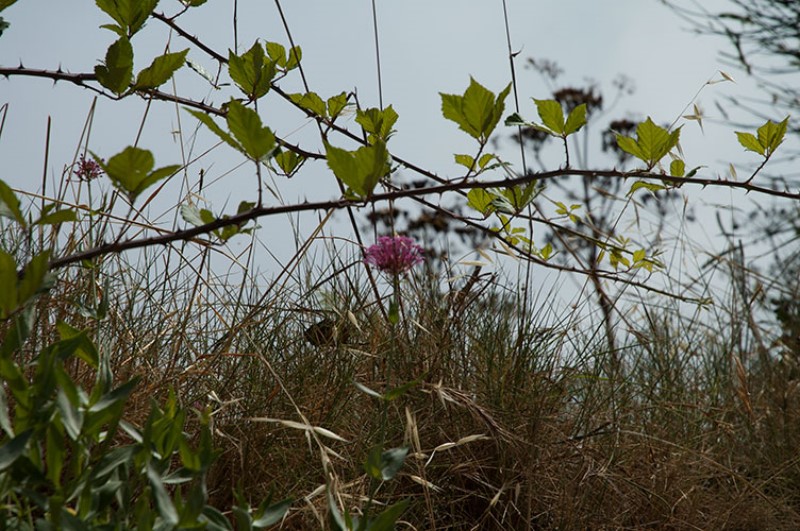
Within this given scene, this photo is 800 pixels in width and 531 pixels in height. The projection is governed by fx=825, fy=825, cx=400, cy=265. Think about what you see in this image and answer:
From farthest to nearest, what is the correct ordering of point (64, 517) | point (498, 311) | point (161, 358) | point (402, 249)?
point (498, 311)
point (161, 358)
point (402, 249)
point (64, 517)

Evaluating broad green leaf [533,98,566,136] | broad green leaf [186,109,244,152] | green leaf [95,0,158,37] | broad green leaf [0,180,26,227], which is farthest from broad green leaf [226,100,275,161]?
broad green leaf [533,98,566,136]

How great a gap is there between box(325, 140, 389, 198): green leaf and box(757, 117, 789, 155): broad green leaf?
0.74 meters

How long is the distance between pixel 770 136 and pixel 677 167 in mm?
155

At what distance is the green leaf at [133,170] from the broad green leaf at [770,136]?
95 centimetres

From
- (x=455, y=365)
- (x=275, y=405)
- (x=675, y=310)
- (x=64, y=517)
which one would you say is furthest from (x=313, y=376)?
(x=675, y=310)

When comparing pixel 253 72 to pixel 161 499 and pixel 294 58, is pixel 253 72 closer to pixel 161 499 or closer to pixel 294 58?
pixel 294 58

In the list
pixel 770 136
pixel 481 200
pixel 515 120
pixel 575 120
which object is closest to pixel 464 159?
pixel 481 200

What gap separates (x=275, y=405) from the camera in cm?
166

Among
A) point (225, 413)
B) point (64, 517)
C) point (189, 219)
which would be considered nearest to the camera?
point (64, 517)

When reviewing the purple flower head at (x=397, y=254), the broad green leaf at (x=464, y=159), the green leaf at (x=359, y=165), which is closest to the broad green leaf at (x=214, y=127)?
the green leaf at (x=359, y=165)

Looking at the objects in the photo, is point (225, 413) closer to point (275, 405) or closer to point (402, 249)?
point (275, 405)

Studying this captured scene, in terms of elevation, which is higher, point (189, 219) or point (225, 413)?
point (189, 219)

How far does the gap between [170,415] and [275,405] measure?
21.2 inches

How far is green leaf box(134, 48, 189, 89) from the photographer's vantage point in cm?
121
